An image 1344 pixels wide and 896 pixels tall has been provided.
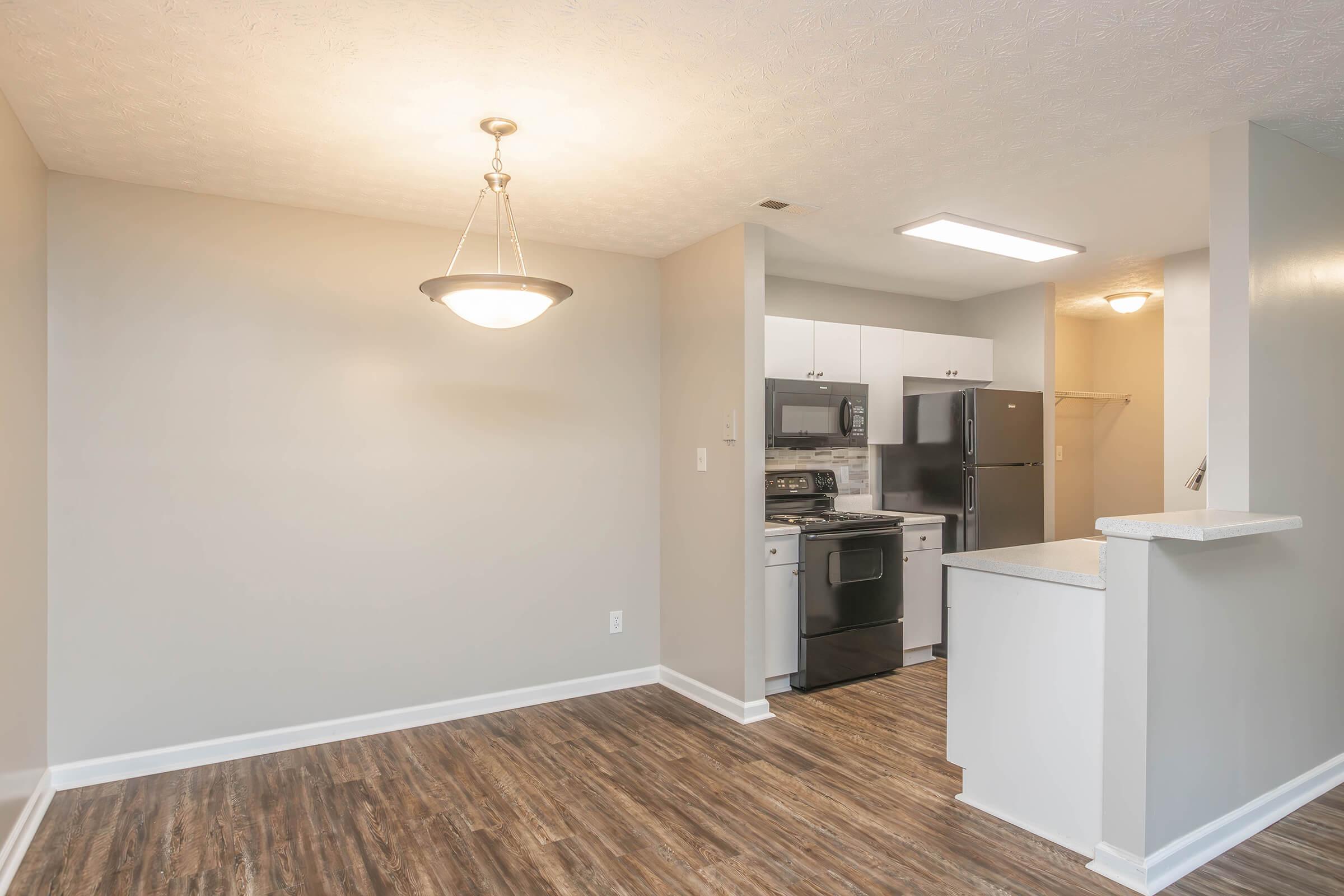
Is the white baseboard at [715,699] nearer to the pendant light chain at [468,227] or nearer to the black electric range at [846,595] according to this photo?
the black electric range at [846,595]

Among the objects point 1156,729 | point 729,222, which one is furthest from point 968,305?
point 1156,729

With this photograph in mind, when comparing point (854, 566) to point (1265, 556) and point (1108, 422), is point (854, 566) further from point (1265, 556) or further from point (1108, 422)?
point (1108, 422)

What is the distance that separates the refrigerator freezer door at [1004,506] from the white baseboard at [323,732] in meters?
1.86

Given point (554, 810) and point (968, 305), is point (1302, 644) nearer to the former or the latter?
point (554, 810)

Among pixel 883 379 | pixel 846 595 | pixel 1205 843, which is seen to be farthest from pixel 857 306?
pixel 1205 843

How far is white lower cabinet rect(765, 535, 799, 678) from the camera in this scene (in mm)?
3951

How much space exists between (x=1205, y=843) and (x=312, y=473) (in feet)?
11.8

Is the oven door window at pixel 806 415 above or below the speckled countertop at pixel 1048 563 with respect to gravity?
above

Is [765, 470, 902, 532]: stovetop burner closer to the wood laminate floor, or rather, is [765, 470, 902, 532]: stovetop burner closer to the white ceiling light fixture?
the wood laminate floor

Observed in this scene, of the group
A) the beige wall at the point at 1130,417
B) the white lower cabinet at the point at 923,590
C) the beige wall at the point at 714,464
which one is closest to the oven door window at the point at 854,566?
the white lower cabinet at the point at 923,590

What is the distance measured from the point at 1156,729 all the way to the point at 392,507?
122 inches

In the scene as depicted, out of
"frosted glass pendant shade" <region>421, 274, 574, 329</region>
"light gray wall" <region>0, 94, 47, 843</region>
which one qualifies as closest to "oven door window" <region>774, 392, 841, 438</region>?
"frosted glass pendant shade" <region>421, 274, 574, 329</region>

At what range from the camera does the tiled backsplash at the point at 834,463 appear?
476cm

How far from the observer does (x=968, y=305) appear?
564 centimetres
